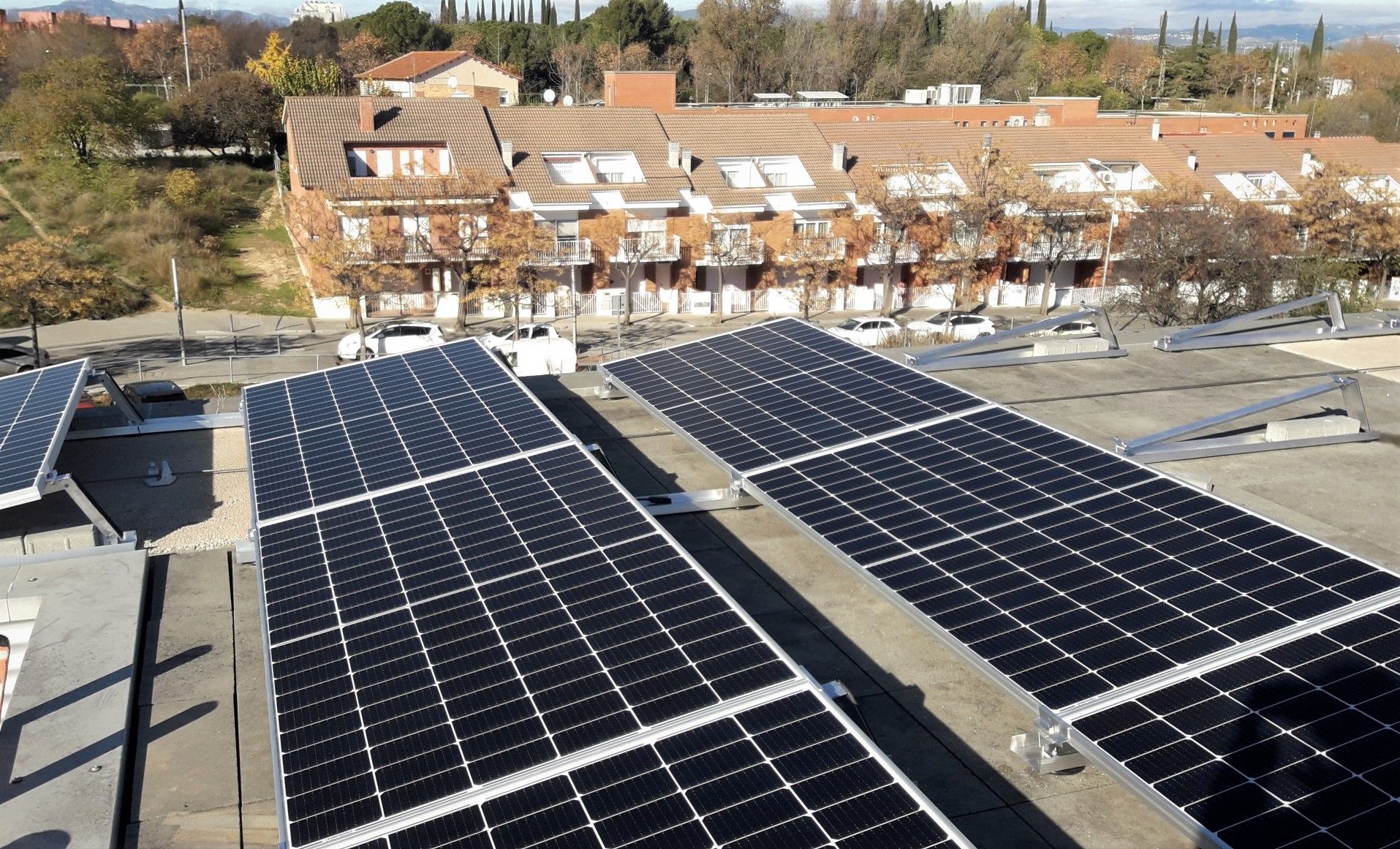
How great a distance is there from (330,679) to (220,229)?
58433 millimetres

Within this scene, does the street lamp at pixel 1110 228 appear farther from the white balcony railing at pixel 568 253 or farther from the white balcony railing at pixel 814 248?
the white balcony railing at pixel 568 253

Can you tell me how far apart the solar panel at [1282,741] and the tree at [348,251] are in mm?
41772

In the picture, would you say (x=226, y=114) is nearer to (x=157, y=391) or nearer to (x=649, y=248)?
(x=649, y=248)

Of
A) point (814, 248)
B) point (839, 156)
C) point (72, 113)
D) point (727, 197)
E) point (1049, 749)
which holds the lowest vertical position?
point (1049, 749)

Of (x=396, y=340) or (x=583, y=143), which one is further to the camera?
(x=583, y=143)

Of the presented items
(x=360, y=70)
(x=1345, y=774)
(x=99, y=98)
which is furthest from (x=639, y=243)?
(x=360, y=70)

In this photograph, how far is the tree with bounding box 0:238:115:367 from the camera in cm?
4078

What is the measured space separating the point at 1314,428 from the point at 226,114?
242ft

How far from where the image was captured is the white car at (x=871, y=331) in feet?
148

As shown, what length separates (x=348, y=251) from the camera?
48406 mm

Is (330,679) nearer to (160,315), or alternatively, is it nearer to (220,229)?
(160,315)

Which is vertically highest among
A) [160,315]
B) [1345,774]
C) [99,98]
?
[99,98]

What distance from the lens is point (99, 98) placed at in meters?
64.8

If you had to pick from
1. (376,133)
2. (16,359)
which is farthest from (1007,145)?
(16,359)
